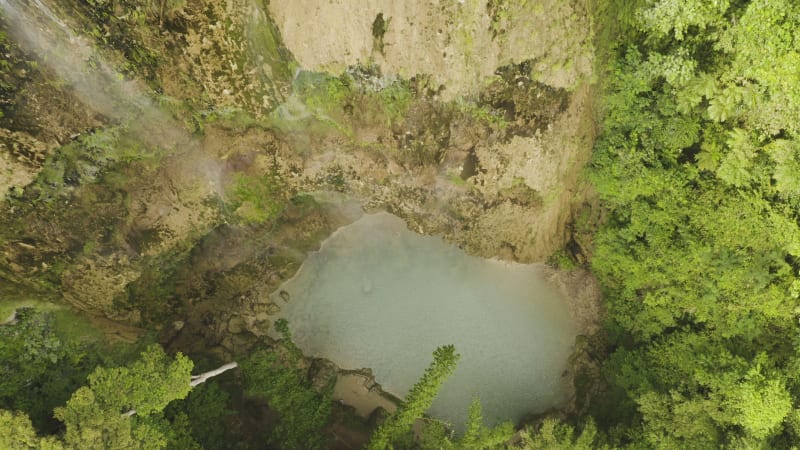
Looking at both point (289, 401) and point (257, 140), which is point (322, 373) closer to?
point (289, 401)

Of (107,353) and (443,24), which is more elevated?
(443,24)

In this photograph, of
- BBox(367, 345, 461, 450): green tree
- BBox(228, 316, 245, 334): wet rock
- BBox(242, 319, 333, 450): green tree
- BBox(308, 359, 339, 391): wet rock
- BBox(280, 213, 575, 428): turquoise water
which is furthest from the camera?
BBox(280, 213, 575, 428): turquoise water

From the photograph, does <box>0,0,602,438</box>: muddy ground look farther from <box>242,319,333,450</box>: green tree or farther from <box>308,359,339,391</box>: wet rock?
<box>308,359,339,391</box>: wet rock

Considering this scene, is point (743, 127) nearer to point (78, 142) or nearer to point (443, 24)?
point (443, 24)

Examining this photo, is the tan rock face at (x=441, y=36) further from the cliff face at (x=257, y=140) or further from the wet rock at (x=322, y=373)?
the wet rock at (x=322, y=373)

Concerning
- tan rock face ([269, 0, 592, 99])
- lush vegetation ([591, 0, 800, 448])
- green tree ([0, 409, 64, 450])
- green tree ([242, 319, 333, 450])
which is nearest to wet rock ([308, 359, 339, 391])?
green tree ([242, 319, 333, 450])

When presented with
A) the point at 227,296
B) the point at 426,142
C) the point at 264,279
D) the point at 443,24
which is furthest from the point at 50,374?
the point at 443,24

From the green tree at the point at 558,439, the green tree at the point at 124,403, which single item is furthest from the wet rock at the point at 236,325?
the green tree at the point at 558,439
